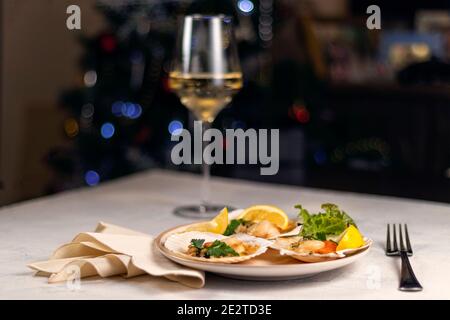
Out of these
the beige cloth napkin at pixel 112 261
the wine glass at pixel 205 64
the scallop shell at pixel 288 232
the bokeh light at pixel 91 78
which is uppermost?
the wine glass at pixel 205 64

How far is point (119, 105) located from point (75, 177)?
1.26 ft

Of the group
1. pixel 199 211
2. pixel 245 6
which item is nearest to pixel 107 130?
pixel 245 6

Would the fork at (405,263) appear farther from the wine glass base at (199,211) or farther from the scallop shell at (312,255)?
the wine glass base at (199,211)

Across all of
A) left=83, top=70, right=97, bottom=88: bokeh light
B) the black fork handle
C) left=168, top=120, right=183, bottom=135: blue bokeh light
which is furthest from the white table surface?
left=83, top=70, right=97, bottom=88: bokeh light

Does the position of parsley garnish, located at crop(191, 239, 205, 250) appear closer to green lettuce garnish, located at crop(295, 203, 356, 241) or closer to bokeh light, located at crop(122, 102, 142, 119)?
green lettuce garnish, located at crop(295, 203, 356, 241)

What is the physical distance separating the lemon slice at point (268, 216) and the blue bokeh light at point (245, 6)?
1959mm

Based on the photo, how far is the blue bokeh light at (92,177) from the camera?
127 inches

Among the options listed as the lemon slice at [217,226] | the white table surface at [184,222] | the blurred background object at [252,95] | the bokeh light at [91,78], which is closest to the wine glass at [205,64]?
the white table surface at [184,222]

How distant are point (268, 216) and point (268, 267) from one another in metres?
0.23

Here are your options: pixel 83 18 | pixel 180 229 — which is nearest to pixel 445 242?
pixel 180 229

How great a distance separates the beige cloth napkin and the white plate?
1 cm

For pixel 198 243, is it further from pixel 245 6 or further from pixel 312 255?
pixel 245 6

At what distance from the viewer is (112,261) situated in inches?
38.2

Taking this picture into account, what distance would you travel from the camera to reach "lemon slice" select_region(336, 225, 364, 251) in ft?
3.20
